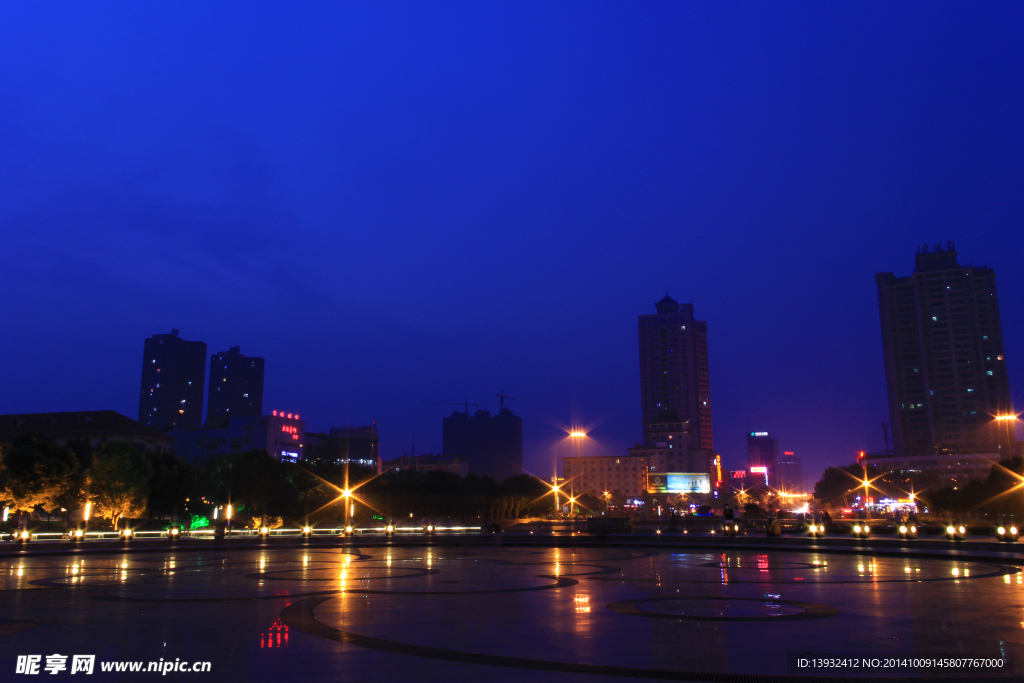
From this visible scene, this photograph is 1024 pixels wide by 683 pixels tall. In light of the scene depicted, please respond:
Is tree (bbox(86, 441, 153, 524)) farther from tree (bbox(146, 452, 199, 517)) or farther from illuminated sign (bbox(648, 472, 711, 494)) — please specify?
illuminated sign (bbox(648, 472, 711, 494))

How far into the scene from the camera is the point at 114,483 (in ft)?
153

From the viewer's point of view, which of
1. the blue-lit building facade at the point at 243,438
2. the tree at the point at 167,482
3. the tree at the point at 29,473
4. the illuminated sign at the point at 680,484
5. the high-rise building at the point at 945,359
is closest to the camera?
the tree at the point at 29,473

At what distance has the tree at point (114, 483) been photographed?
46.2 meters

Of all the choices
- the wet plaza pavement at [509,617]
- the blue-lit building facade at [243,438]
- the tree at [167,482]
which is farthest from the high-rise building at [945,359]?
the wet plaza pavement at [509,617]

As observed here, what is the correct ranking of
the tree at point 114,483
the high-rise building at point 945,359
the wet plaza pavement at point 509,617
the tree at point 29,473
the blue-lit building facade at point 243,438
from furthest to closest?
1. the high-rise building at point 945,359
2. the blue-lit building facade at point 243,438
3. the tree at point 114,483
4. the tree at point 29,473
5. the wet plaza pavement at point 509,617

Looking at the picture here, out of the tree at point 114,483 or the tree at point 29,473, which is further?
the tree at point 114,483

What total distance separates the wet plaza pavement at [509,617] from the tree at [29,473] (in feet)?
74.9

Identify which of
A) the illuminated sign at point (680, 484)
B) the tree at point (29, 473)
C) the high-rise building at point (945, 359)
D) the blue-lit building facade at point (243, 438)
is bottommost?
the illuminated sign at point (680, 484)

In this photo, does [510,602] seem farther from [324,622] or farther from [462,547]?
[462,547]

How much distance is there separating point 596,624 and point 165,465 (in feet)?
183

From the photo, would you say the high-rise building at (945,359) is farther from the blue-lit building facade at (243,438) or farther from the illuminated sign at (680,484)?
the blue-lit building facade at (243,438)

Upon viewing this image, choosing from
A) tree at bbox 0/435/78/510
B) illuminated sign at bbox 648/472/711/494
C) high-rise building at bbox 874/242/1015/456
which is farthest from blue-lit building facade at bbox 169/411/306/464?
high-rise building at bbox 874/242/1015/456

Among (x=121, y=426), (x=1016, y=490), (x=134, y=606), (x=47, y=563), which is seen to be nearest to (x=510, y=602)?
(x=134, y=606)

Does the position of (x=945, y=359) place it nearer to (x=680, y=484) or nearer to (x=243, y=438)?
(x=680, y=484)
